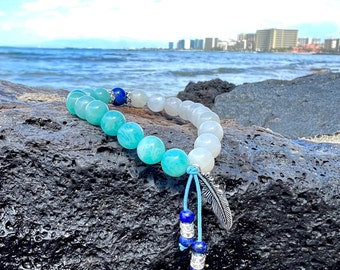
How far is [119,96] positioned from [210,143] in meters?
0.70

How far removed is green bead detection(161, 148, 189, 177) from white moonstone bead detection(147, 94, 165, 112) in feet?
2.26

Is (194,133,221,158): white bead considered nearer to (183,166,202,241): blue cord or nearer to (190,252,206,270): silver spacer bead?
(183,166,202,241): blue cord

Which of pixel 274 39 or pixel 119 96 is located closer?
pixel 119 96

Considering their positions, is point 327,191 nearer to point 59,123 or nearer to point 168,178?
point 168,178

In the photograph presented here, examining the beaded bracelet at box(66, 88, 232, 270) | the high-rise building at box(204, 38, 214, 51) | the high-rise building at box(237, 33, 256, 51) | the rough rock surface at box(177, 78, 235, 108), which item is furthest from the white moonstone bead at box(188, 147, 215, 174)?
the high-rise building at box(237, 33, 256, 51)

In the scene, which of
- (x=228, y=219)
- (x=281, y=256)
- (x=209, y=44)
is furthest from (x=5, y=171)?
(x=209, y=44)

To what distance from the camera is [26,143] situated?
55.9 inches

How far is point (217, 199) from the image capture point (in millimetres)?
1339

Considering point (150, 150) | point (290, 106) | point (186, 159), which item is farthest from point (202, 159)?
point (290, 106)

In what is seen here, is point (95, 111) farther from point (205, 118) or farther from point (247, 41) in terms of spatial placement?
point (247, 41)

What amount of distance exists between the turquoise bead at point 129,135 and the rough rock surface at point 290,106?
3.24 meters

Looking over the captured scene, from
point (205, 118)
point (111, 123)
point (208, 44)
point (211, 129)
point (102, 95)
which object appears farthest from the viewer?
point (208, 44)

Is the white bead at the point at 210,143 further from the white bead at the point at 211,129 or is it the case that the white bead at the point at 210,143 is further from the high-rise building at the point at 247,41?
the high-rise building at the point at 247,41

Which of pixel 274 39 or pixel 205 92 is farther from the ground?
pixel 205 92
